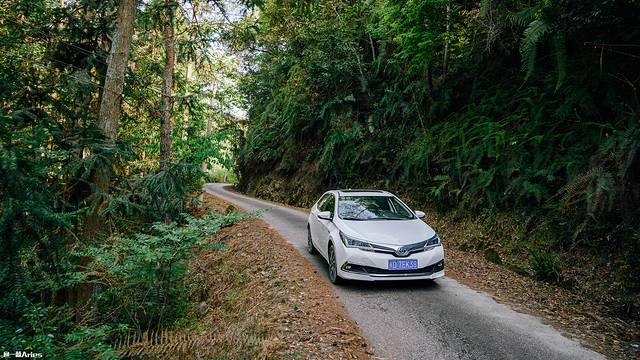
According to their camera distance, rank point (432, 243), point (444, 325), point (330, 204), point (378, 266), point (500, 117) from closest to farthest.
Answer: point (444, 325), point (378, 266), point (432, 243), point (330, 204), point (500, 117)

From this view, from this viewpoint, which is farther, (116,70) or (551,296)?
(116,70)

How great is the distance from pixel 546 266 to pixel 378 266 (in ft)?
11.9

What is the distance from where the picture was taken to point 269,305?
5859mm

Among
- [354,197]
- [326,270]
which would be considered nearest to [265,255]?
[326,270]

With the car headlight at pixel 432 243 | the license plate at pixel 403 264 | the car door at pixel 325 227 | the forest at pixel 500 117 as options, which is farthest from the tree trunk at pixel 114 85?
the car headlight at pixel 432 243

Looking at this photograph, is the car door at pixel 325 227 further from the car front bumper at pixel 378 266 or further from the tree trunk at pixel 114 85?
the tree trunk at pixel 114 85

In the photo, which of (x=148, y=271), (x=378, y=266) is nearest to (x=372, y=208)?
(x=378, y=266)

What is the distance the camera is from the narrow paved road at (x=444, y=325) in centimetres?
435

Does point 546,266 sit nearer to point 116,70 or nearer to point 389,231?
point 389,231

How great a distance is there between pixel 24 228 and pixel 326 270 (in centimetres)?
532

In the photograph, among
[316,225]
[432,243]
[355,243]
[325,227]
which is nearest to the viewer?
[355,243]

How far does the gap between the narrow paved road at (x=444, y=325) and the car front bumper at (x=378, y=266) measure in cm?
31

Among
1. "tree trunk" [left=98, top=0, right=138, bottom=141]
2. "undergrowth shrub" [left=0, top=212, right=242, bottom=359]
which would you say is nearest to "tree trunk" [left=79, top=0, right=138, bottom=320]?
"tree trunk" [left=98, top=0, right=138, bottom=141]

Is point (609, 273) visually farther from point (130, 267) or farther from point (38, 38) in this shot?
point (38, 38)
